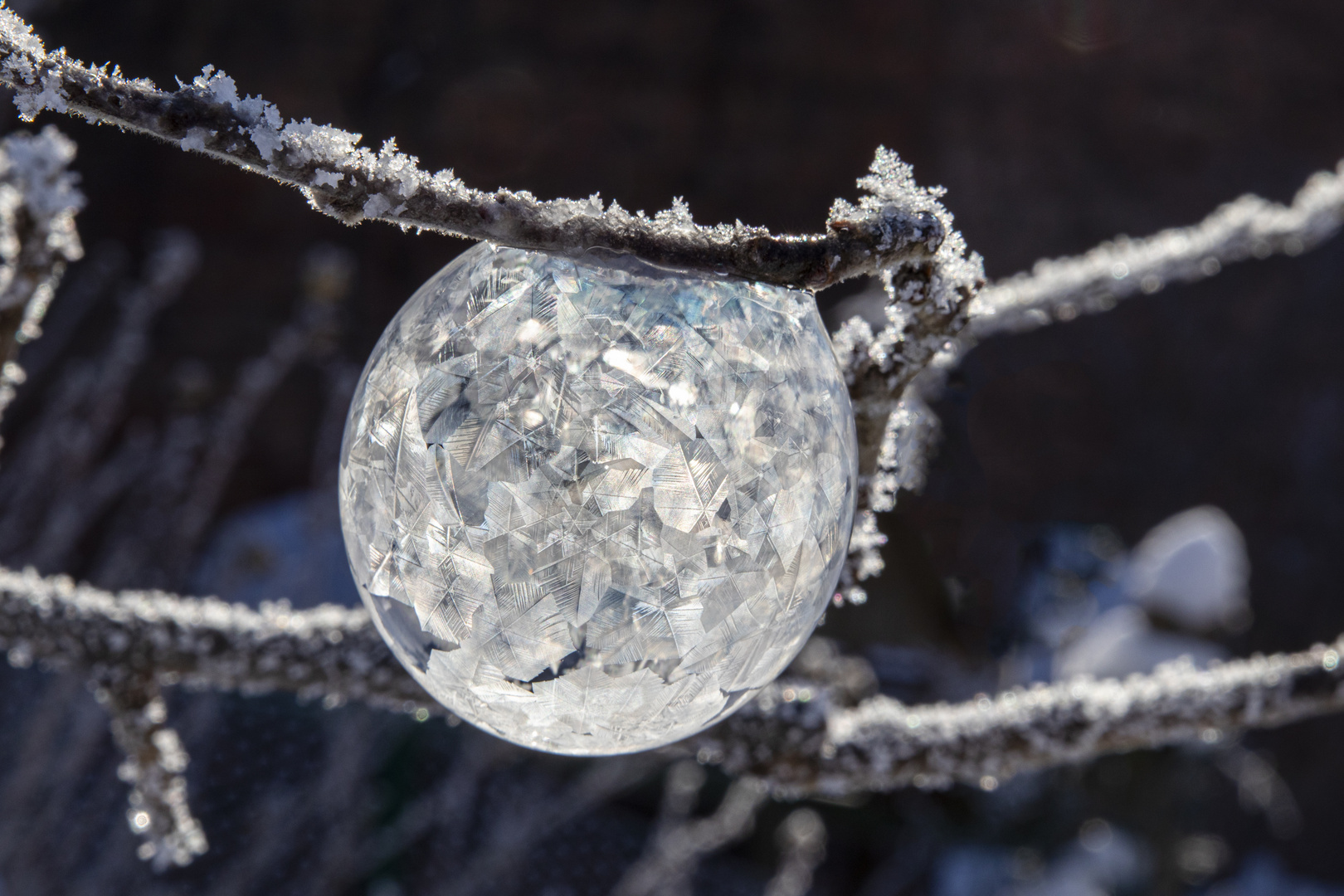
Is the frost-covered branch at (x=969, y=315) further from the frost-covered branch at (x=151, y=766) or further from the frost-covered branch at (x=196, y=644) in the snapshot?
the frost-covered branch at (x=151, y=766)

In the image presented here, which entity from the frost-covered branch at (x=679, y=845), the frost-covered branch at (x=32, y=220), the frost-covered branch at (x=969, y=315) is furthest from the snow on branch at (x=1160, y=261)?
the frost-covered branch at (x=679, y=845)

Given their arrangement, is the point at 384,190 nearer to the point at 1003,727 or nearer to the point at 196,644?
the point at 196,644

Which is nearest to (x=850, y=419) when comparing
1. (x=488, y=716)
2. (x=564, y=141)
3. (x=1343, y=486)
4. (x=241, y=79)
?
(x=488, y=716)

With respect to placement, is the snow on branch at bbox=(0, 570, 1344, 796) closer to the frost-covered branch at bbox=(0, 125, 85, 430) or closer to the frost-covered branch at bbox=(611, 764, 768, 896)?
the frost-covered branch at bbox=(0, 125, 85, 430)

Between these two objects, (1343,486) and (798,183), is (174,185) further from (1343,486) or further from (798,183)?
(1343,486)

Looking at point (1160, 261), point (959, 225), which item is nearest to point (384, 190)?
point (1160, 261)

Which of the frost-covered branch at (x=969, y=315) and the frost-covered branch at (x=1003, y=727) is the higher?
the frost-covered branch at (x=969, y=315)

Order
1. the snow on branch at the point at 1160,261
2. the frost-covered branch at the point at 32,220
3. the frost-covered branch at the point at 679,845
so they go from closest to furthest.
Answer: the frost-covered branch at the point at 32,220 < the snow on branch at the point at 1160,261 < the frost-covered branch at the point at 679,845
